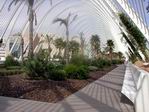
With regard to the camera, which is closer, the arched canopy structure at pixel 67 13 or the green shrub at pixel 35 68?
the green shrub at pixel 35 68

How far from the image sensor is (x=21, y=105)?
10.3 meters

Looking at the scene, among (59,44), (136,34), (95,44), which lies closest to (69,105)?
(136,34)

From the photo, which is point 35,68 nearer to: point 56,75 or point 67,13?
point 56,75

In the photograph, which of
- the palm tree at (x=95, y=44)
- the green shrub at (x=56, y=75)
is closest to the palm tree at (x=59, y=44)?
the palm tree at (x=95, y=44)

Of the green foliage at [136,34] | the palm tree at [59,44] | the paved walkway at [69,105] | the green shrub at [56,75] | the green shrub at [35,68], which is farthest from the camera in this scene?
the palm tree at [59,44]

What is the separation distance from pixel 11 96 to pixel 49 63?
7479mm

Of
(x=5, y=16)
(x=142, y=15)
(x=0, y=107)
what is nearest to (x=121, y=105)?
(x=0, y=107)

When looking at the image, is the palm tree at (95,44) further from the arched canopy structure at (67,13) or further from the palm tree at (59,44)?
the arched canopy structure at (67,13)

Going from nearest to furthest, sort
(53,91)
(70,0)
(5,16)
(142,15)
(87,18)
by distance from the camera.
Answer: (53,91)
(142,15)
(5,16)
(70,0)
(87,18)

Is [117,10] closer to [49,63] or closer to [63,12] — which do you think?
[49,63]

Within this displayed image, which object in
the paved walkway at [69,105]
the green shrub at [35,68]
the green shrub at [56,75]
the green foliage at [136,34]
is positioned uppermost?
the green foliage at [136,34]

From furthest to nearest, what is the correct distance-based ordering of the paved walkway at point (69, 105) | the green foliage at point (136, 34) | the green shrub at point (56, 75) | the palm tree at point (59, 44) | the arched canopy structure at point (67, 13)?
the palm tree at point (59, 44) → the green foliage at point (136, 34) → the arched canopy structure at point (67, 13) → the green shrub at point (56, 75) → the paved walkway at point (69, 105)

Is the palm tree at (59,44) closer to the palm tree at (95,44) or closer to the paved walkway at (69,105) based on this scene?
the palm tree at (95,44)

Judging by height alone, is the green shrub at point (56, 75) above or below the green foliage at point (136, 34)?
below
